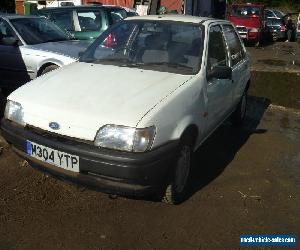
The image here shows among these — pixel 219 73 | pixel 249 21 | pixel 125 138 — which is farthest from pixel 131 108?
pixel 249 21

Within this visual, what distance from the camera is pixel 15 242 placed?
3076 mm

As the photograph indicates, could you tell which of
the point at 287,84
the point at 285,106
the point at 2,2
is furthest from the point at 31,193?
the point at 2,2

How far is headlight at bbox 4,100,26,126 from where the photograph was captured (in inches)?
136

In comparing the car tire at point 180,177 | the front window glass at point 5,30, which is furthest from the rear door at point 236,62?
the front window glass at point 5,30

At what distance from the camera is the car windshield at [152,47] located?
403cm

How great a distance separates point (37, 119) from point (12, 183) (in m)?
1.01

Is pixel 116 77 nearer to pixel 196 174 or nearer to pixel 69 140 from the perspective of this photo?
pixel 69 140

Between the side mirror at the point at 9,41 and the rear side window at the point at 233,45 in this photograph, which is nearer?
the rear side window at the point at 233,45

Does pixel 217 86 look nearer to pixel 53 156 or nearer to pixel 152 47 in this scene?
pixel 152 47

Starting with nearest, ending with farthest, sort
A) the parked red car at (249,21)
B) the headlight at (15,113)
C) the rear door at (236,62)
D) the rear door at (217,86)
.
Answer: the headlight at (15,113) < the rear door at (217,86) < the rear door at (236,62) < the parked red car at (249,21)

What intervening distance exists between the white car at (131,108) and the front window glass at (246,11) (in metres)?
15.4

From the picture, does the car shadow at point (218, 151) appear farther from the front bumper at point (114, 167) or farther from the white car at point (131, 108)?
the front bumper at point (114, 167)

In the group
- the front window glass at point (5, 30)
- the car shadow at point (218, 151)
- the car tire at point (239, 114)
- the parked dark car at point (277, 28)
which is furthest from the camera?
the parked dark car at point (277, 28)

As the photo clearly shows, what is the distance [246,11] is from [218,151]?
1560 cm
